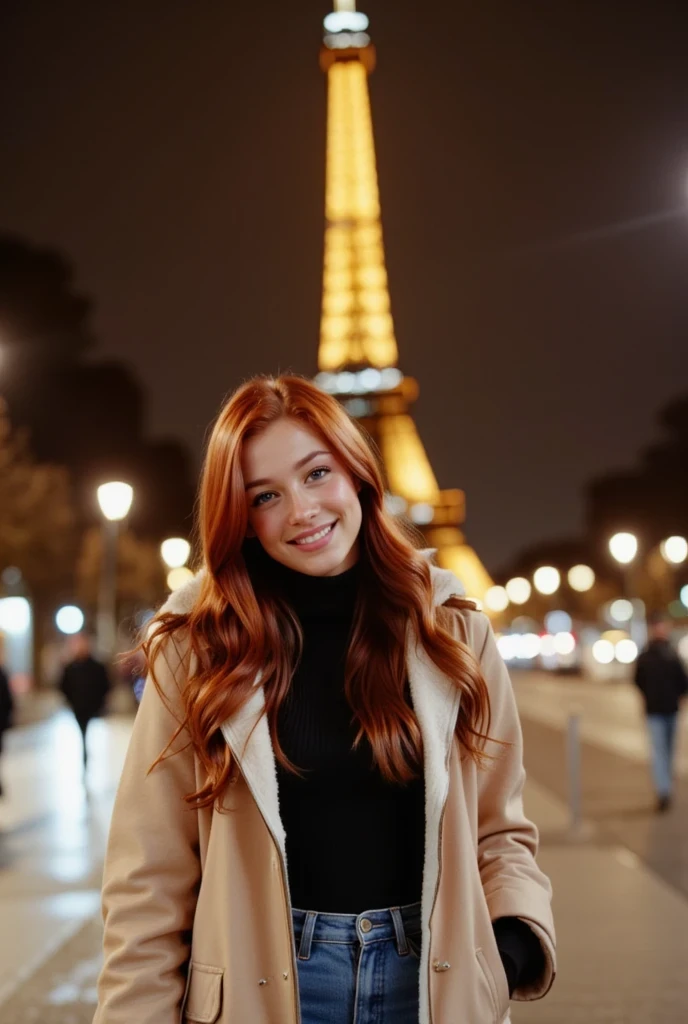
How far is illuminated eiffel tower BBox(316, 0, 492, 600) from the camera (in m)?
66.2

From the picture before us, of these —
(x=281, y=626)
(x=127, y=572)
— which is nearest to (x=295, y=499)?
(x=281, y=626)

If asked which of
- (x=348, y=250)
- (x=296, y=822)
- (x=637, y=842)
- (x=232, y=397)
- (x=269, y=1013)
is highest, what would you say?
(x=348, y=250)

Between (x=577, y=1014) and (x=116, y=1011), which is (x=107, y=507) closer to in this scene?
(x=577, y=1014)

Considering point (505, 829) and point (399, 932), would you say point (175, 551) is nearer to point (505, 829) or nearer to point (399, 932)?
point (505, 829)

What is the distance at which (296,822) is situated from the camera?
262cm

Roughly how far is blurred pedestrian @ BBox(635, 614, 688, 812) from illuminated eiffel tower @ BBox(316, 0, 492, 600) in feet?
170

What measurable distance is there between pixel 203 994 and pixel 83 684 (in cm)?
1367

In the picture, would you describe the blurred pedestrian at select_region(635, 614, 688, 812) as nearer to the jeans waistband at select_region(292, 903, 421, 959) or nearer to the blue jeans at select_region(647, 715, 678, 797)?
the blue jeans at select_region(647, 715, 678, 797)

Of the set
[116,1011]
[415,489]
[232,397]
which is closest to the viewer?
[116,1011]

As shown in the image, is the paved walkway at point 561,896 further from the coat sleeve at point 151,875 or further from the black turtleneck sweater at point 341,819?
the coat sleeve at point 151,875

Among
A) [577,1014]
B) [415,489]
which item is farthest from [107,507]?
[415,489]

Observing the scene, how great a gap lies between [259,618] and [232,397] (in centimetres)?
48

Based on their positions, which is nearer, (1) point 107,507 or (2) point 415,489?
(1) point 107,507

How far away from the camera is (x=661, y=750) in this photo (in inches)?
497
